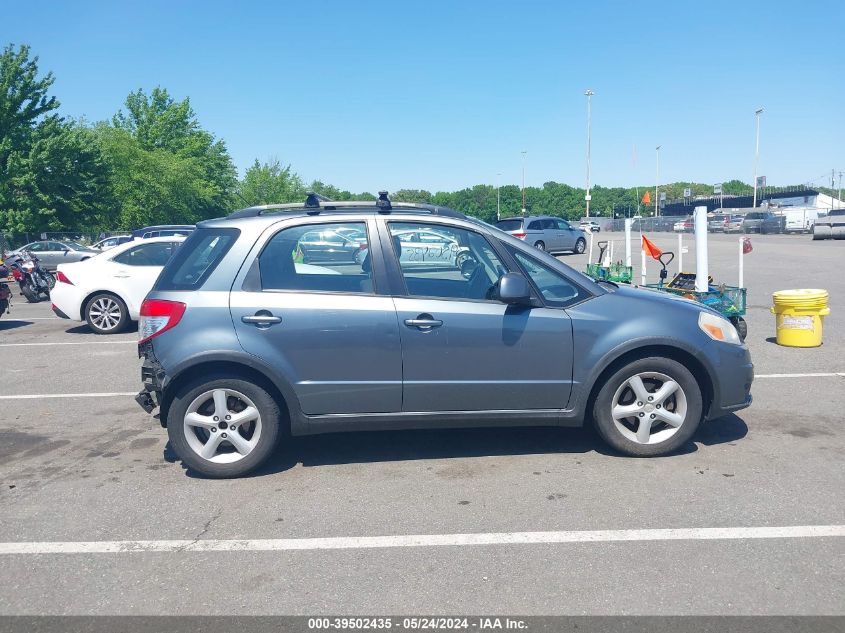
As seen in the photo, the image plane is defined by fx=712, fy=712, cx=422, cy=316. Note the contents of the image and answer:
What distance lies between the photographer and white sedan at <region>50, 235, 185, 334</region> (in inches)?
448

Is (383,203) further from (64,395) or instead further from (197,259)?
(64,395)

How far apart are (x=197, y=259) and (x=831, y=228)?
3932cm

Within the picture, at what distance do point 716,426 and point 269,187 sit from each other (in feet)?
259

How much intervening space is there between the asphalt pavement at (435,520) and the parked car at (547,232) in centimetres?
2342

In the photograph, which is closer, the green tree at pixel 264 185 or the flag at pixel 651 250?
the flag at pixel 651 250

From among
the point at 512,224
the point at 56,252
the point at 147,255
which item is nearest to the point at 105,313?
the point at 147,255

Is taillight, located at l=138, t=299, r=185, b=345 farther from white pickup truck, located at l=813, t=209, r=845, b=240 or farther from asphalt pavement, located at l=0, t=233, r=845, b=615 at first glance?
white pickup truck, located at l=813, t=209, r=845, b=240

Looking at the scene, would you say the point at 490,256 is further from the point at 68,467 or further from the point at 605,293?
the point at 68,467

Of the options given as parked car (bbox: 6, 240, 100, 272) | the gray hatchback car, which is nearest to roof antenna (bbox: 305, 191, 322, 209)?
the gray hatchback car

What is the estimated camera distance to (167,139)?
61.8 metres

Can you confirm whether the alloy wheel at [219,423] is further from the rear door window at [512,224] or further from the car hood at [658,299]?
the rear door window at [512,224]

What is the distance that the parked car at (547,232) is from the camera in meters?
29.6

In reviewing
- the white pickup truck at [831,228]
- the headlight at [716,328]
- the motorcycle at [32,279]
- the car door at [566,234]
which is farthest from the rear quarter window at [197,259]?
the white pickup truck at [831,228]

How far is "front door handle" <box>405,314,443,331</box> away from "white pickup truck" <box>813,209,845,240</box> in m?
38.6
